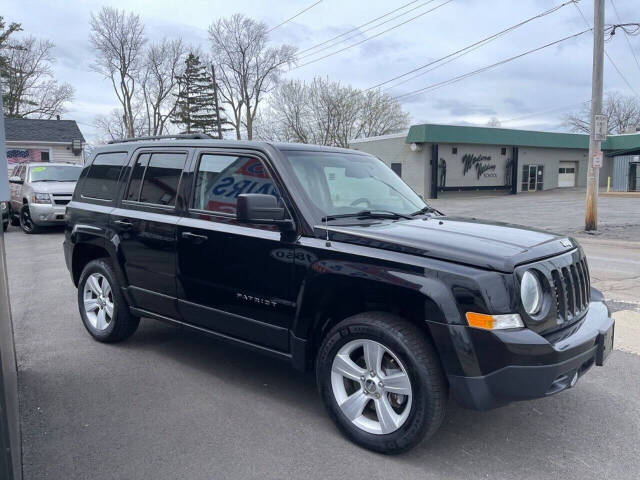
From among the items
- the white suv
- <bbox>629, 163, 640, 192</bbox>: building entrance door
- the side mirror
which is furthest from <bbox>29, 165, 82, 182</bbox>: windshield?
<bbox>629, 163, 640, 192</bbox>: building entrance door

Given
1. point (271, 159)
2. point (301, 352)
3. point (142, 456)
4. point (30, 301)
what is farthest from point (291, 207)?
point (30, 301)

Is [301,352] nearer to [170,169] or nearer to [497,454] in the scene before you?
[497,454]

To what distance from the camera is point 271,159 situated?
3951mm

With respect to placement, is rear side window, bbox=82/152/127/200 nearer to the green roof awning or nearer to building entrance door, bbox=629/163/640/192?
the green roof awning

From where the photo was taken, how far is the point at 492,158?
37.2 metres

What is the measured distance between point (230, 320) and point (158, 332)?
1986 mm

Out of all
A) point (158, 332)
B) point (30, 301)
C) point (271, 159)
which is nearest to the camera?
point (271, 159)

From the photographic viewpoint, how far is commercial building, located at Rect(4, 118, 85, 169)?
34.4 m

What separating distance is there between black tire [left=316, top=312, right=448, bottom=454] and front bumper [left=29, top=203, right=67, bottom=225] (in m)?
12.9

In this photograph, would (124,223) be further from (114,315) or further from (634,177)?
(634,177)

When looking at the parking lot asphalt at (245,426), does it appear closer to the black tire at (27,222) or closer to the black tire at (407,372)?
the black tire at (407,372)

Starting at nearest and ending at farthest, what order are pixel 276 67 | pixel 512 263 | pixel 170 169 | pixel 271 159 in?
pixel 512 263
pixel 271 159
pixel 170 169
pixel 276 67

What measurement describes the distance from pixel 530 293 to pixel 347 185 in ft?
5.43

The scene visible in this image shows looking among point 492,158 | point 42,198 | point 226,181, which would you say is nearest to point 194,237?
point 226,181
